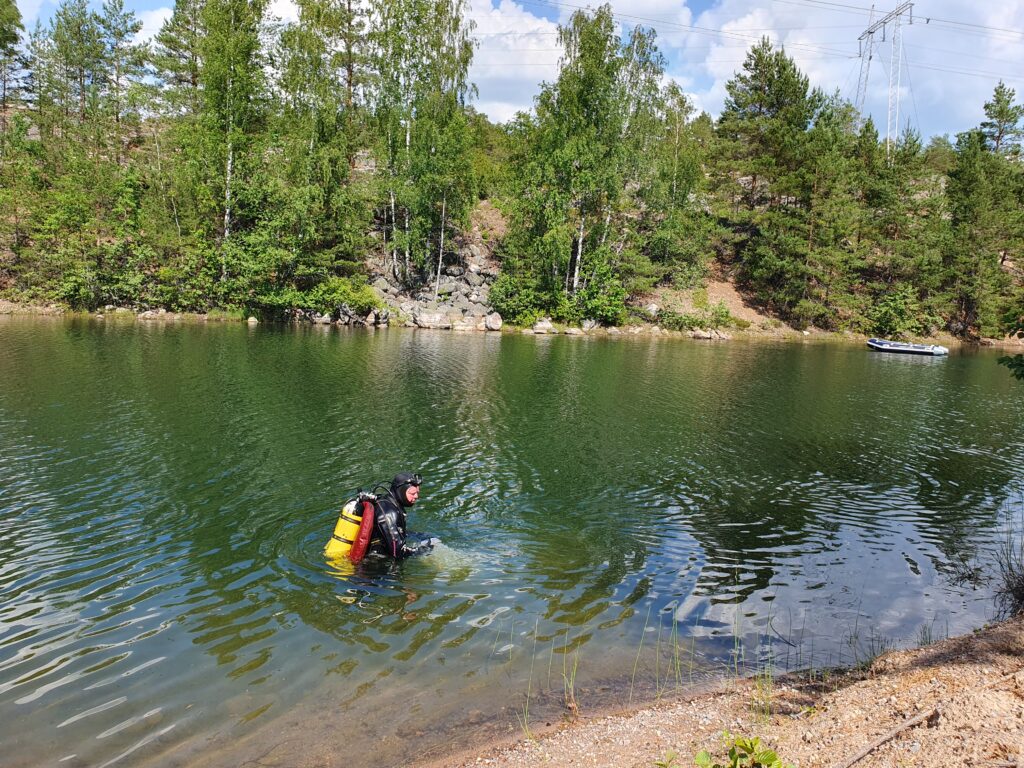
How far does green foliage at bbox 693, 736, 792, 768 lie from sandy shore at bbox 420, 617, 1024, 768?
246 mm

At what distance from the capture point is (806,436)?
74.7 ft

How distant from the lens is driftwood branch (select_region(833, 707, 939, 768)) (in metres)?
4.82

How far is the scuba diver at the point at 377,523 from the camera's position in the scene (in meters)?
10.3

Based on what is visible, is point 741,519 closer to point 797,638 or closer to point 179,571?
point 797,638

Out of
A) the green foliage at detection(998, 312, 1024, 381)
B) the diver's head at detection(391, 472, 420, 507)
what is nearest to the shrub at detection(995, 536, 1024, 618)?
the green foliage at detection(998, 312, 1024, 381)

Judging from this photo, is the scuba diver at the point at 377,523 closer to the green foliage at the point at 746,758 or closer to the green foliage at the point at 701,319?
the green foliage at the point at 746,758

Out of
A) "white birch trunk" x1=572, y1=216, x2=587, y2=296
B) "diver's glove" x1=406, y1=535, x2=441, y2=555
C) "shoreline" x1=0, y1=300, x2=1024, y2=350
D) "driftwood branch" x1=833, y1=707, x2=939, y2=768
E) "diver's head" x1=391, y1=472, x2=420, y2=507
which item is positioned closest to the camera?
"driftwood branch" x1=833, y1=707, x2=939, y2=768

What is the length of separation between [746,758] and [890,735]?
1179 millimetres

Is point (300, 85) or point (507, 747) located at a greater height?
point (300, 85)

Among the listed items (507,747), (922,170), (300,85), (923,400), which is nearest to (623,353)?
(923,400)

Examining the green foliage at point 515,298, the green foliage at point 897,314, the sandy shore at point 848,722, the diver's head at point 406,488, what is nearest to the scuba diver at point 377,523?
the diver's head at point 406,488

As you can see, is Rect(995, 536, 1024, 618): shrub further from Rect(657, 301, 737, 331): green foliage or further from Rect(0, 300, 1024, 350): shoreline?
Rect(657, 301, 737, 331): green foliage

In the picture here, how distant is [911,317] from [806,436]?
55.7 metres

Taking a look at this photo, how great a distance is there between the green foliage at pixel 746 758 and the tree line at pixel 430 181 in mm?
53818
